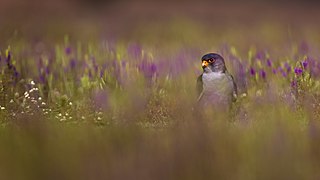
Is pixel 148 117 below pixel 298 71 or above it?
below

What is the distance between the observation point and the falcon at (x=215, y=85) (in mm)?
6258

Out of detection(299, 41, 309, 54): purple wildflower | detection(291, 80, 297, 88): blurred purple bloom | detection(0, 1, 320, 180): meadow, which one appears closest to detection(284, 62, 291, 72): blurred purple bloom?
detection(0, 1, 320, 180): meadow

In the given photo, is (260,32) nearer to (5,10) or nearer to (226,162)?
(5,10)

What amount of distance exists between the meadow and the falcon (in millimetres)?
134

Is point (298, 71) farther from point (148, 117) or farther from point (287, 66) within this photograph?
point (148, 117)

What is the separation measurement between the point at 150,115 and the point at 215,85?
590 mm

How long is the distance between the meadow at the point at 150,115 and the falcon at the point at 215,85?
0.13 meters

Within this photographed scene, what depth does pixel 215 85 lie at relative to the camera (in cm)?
627

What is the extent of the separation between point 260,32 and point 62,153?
28.0 feet

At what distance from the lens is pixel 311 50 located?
8.11 meters

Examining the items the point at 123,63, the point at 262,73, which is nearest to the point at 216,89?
the point at 262,73

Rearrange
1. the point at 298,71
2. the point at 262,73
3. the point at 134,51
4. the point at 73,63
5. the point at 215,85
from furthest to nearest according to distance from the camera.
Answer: the point at 134,51
the point at 73,63
the point at 262,73
the point at 298,71
the point at 215,85

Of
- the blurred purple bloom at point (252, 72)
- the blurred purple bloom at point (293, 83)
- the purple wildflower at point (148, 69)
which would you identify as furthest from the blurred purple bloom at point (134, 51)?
the blurred purple bloom at point (293, 83)

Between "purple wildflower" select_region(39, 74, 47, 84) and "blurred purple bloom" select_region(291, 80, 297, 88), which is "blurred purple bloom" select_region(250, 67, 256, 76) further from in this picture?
"purple wildflower" select_region(39, 74, 47, 84)
